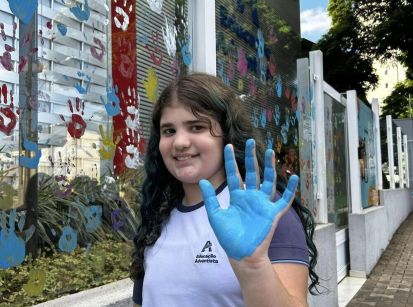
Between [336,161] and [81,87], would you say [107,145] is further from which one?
[336,161]

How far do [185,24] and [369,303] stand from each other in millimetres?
3987

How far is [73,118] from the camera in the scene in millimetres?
2555

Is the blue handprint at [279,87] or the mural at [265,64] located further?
the blue handprint at [279,87]

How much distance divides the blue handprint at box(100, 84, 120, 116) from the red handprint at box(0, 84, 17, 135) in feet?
2.07

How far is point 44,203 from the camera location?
2.37m

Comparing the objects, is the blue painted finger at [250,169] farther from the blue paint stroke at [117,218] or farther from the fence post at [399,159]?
the fence post at [399,159]

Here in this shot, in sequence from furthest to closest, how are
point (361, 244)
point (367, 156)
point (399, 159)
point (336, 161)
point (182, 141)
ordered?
point (399, 159)
point (367, 156)
point (361, 244)
point (336, 161)
point (182, 141)

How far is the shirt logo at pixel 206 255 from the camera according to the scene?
1.30 metres

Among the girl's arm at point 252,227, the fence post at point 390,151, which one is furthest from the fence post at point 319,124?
the fence post at point 390,151

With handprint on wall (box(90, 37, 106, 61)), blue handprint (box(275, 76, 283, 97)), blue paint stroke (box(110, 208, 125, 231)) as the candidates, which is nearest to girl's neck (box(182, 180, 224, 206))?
blue paint stroke (box(110, 208, 125, 231))

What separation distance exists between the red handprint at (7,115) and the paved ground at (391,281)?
15.3ft

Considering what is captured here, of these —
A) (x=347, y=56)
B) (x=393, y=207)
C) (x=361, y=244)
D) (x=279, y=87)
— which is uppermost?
(x=347, y=56)

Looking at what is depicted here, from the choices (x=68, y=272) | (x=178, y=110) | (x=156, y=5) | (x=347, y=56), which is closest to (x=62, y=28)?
(x=156, y=5)

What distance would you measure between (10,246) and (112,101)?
101 centimetres
